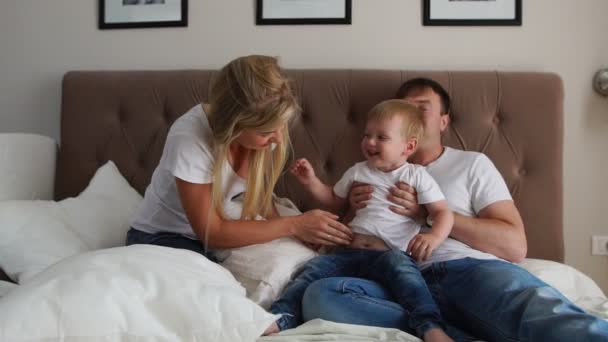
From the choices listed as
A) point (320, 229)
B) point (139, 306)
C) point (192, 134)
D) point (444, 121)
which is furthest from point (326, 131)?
point (139, 306)

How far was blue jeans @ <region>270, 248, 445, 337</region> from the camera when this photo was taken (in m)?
1.41

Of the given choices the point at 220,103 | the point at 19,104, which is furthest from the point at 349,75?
the point at 19,104

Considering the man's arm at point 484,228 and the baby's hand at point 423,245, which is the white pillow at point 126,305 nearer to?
the baby's hand at point 423,245

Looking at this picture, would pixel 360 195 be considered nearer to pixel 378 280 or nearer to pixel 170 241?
pixel 378 280

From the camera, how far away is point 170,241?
1777 millimetres

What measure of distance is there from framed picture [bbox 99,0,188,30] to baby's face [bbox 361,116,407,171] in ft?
3.35

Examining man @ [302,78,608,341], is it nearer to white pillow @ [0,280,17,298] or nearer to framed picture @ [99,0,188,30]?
white pillow @ [0,280,17,298]

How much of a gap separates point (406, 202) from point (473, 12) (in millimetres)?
973

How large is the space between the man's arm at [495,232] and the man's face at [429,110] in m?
0.30

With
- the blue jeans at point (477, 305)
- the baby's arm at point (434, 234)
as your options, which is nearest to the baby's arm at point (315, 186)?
the baby's arm at point (434, 234)

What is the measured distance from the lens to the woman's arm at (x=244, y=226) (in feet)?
5.38

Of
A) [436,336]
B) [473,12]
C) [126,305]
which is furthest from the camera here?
[473,12]

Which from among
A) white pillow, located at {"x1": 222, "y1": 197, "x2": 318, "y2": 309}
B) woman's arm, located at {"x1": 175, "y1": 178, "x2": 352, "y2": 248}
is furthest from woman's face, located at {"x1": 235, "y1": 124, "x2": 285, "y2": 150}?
white pillow, located at {"x1": 222, "y1": 197, "x2": 318, "y2": 309}

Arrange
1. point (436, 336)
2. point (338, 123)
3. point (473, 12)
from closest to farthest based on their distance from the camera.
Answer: point (436, 336)
point (338, 123)
point (473, 12)
